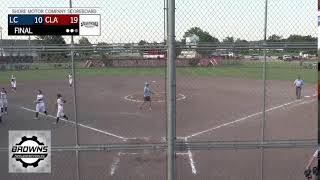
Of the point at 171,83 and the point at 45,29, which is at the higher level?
the point at 45,29

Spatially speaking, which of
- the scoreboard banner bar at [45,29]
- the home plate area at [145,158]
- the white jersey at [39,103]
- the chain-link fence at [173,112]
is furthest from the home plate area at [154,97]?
the scoreboard banner bar at [45,29]

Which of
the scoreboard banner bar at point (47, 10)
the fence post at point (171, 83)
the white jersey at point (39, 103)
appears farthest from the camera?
the white jersey at point (39, 103)

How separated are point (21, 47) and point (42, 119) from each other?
47.7 feet

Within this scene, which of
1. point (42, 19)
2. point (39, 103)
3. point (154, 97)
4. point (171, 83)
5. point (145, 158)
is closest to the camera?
point (171, 83)

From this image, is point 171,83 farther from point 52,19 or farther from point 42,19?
point 42,19

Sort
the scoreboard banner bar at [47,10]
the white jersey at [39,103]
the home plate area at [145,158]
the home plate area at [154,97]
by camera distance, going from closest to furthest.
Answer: the scoreboard banner bar at [47,10]
the home plate area at [145,158]
the white jersey at [39,103]
the home plate area at [154,97]

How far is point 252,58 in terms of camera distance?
8.95 metres

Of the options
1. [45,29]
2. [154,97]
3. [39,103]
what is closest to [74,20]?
[45,29]

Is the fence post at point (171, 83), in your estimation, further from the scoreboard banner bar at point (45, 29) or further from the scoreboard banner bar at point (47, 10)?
the scoreboard banner bar at point (45, 29)

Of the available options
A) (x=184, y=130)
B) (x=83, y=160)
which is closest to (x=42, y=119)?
(x=184, y=130)
